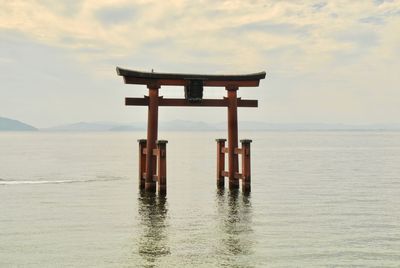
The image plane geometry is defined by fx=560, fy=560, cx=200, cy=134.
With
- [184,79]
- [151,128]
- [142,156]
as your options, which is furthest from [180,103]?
A: [142,156]

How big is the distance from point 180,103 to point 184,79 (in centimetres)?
99

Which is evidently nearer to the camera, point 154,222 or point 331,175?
point 154,222

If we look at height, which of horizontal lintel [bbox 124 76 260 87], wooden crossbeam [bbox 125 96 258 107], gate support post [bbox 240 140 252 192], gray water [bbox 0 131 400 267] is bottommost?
gray water [bbox 0 131 400 267]

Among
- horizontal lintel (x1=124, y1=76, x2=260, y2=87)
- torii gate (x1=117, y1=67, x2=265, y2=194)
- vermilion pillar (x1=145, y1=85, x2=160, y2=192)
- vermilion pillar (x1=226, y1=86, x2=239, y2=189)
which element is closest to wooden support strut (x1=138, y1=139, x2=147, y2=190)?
torii gate (x1=117, y1=67, x2=265, y2=194)

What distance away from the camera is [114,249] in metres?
13.1

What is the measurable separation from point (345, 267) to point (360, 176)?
915 inches

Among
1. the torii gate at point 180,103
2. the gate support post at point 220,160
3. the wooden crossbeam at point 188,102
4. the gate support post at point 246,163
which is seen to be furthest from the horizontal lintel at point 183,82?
the gate support post at point 220,160

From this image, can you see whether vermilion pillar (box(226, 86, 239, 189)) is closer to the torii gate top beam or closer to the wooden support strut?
Result: the torii gate top beam

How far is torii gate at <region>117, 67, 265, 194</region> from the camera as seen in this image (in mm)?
21938

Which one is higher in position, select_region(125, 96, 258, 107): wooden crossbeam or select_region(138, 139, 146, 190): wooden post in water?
select_region(125, 96, 258, 107): wooden crossbeam

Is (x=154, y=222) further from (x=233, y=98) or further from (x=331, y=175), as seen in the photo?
(x=331, y=175)

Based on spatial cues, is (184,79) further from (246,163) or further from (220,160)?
(220,160)

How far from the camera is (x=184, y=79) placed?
74.7 feet

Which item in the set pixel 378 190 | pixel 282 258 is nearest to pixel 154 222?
pixel 282 258
